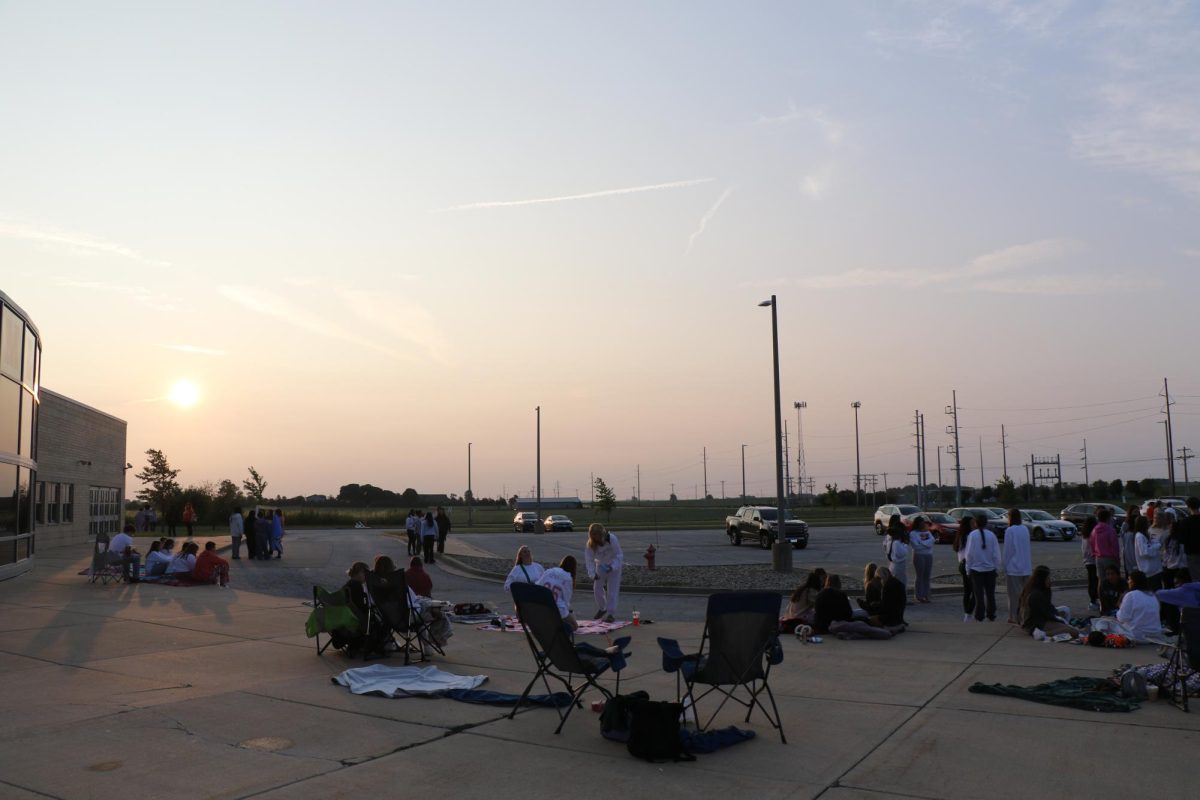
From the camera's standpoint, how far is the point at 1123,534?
15.9m

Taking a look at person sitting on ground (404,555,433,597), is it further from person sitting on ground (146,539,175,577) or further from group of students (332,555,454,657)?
person sitting on ground (146,539,175,577)

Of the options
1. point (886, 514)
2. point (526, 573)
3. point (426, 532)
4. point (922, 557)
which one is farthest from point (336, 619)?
point (886, 514)

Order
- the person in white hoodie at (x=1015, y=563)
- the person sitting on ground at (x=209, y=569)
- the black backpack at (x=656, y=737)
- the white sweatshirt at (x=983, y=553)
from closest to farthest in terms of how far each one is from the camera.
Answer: the black backpack at (x=656, y=737)
the person in white hoodie at (x=1015, y=563)
the white sweatshirt at (x=983, y=553)
the person sitting on ground at (x=209, y=569)

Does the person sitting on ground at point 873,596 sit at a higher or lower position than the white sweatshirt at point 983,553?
lower

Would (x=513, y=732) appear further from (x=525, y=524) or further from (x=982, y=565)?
(x=525, y=524)

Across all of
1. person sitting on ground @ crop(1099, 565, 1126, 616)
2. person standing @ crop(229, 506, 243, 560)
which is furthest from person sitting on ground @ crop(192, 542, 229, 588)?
person sitting on ground @ crop(1099, 565, 1126, 616)

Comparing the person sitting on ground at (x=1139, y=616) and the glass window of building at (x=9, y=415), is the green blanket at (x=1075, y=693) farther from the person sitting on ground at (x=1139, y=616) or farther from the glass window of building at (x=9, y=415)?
the glass window of building at (x=9, y=415)

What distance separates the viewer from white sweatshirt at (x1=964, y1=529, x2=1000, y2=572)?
14.9 meters

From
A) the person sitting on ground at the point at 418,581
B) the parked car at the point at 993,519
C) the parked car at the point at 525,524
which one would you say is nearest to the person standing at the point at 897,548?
the person sitting on ground at the point at 418,581

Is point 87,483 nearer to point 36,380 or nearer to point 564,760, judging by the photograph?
point 36,380

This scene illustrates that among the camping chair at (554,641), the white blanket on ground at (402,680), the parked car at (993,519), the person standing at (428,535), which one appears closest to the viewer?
the camping chair at (554,641)

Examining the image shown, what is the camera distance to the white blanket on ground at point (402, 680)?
9374 mm

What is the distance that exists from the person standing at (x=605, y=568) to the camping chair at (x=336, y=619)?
182 inches

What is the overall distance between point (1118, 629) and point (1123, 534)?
419cm
